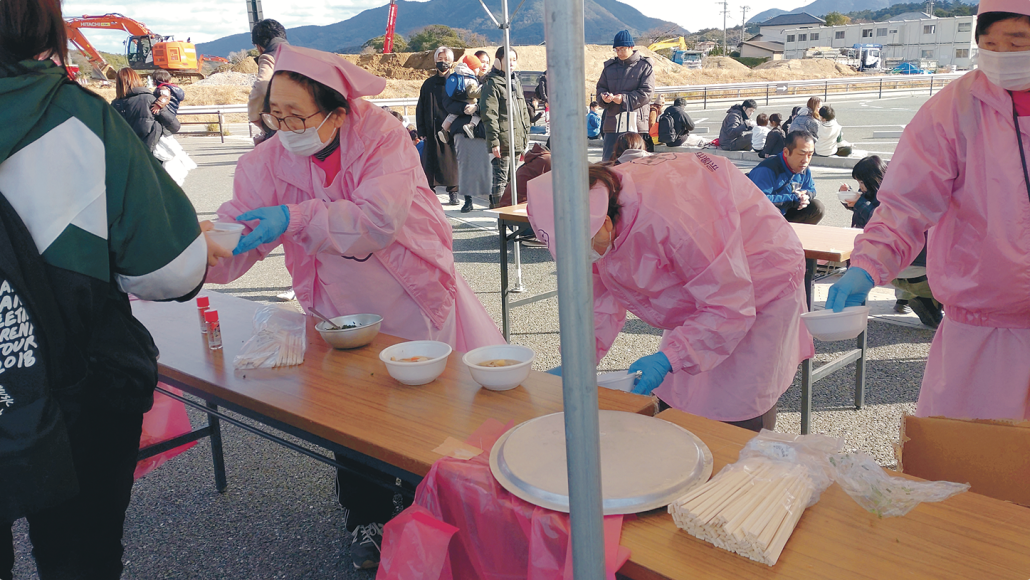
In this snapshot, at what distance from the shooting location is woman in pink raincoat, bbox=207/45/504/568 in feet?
6.52

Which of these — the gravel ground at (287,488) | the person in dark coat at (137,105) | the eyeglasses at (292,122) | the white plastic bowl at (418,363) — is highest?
the person in dark coat at (137,105)

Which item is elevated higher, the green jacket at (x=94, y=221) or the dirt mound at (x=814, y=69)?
the dirt mound at (x=814, y=69)

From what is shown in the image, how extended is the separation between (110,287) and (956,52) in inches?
2797

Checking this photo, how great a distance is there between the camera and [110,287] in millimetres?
1191

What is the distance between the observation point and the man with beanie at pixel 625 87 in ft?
24.8

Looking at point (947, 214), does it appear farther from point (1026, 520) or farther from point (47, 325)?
point (47, 325)

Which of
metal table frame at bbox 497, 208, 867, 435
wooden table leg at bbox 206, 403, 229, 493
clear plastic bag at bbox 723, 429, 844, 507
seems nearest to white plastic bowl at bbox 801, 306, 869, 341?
clear plastic bag at bbox 723, 429, 844, 507

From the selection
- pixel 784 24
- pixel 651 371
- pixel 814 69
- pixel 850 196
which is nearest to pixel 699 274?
pixel 651 371

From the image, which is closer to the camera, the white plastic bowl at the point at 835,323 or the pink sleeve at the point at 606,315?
the white plastic bowl at the point at 835,323

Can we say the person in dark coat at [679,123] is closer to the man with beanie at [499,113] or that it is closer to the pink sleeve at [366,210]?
the man with beanie at [499,113]

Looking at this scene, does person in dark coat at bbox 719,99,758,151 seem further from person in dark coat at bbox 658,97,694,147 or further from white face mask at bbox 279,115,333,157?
white face mask at bbox 279,115,333,157

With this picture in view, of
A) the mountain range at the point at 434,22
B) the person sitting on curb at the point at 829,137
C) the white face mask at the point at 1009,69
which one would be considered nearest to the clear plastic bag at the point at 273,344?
the white face mask at the point at 1009,69

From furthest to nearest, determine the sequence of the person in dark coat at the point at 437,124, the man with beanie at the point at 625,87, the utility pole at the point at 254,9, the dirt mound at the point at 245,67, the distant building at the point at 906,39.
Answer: the distant building at the point at 906,39 < the dirt mound at the point at 245,67 < the person in dark coat at the point at 437,124 < the man with beanie at the point at 625,87 < the utility pole at the point at 254,9

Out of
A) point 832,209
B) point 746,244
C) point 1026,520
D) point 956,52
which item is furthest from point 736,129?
point 956,52
